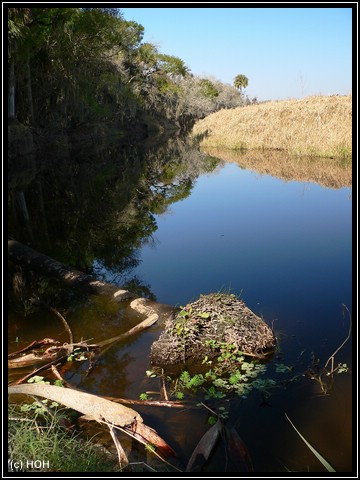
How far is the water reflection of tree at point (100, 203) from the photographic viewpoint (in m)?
10.4

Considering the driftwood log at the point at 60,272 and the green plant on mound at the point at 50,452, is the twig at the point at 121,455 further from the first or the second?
the driftwood log at the point at 60,272

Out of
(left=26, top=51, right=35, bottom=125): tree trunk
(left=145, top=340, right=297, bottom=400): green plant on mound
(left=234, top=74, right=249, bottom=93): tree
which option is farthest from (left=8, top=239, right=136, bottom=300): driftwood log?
(left=234, top=74, right=249, bottom=93): tree

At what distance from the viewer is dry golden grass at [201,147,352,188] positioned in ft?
56.7

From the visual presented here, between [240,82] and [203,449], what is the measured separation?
9273cm

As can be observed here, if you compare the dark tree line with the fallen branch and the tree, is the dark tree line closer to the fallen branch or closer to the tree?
the fallen branch

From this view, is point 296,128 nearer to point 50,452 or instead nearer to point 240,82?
point 50,452

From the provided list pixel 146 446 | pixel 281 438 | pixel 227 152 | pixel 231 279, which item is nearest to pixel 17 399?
pixel 146 446

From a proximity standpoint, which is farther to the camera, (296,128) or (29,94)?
(29,94)

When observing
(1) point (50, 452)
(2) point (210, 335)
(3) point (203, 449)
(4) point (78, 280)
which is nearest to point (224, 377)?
(2) point (210, 335)

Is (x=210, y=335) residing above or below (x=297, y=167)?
below

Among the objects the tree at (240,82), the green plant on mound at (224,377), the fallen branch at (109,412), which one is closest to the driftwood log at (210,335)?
the green plant on mound at (224,377)

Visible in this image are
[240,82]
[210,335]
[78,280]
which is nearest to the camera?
[210,335]

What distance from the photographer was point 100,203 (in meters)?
15.7
